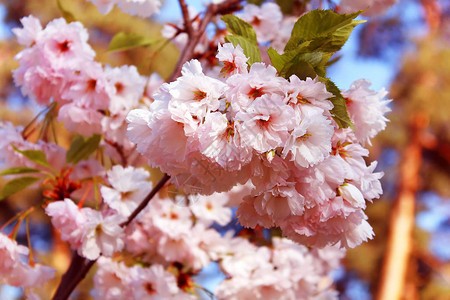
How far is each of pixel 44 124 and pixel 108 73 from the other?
9.1 inches

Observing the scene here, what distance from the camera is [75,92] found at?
94 centimetres

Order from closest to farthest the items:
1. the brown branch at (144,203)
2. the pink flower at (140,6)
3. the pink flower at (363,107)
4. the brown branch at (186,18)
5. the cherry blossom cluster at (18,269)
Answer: the pink flower at (363,107) → the brown branch at (144,203) → the cherry blossom cluster at (18,269) → the brown branch at (186,18) → the pink flower at (140,6)

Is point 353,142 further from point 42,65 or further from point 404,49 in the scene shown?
point 404,49

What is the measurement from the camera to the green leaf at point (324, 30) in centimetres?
54

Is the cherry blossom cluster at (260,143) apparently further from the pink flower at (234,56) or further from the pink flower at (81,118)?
the pink flower at (81,118)

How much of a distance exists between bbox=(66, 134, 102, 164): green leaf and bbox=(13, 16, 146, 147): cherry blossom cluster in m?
0.02

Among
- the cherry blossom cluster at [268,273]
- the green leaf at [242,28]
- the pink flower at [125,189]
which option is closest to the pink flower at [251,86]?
the green leaf at [242,28]

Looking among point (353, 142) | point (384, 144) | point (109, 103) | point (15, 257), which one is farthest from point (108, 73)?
point (384, 144)

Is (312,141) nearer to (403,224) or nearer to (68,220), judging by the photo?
(68,220)

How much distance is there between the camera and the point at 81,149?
3.20 feet

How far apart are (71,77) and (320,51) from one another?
58cm

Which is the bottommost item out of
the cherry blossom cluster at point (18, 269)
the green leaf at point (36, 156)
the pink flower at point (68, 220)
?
the cherry blossom cluster at point (18, 269)

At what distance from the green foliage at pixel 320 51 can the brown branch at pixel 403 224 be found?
631 cm

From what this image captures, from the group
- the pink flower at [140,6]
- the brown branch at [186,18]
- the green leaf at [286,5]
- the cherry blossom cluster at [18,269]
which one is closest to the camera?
the cherry blossom cluster at [18,269]
